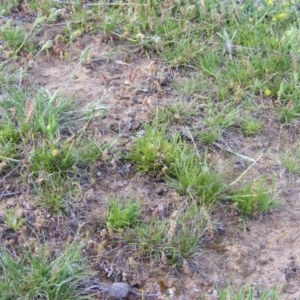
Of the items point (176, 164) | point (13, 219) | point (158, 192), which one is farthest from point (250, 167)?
point (13, 219)

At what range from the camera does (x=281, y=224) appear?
2779 millimetres

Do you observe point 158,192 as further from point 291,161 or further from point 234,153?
point 291,161

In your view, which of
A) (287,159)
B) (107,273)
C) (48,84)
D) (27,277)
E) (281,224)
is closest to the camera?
(27,277)

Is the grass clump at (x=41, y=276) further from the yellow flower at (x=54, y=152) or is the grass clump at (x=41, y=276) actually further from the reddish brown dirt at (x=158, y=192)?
the yellow flower at (x=54, y=152)

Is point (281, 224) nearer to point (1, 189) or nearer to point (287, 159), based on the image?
point (287, 159)

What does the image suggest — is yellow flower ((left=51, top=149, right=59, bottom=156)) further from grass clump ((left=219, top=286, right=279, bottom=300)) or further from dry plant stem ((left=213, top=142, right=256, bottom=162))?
grass clump ((left=219, top=286, right=279, bottom=300))

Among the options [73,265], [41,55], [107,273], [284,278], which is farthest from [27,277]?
[41,55]

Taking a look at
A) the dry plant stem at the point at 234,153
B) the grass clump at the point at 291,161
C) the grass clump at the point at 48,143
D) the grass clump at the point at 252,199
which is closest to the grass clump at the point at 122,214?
the grass clump at the point at 48,143

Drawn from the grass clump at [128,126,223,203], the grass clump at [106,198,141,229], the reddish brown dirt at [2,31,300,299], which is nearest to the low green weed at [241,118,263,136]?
the reddish brown dirt at [2,31,300,299]

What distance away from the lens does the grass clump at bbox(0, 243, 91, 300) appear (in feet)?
7.57

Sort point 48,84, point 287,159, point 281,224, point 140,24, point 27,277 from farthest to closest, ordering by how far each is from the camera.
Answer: point 140,24
point 48,84
point 287,159
point 281,224
point 27,277

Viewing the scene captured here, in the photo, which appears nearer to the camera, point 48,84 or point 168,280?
point 168,280

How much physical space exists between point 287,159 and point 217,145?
35cm

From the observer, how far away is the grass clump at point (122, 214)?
103 inches
